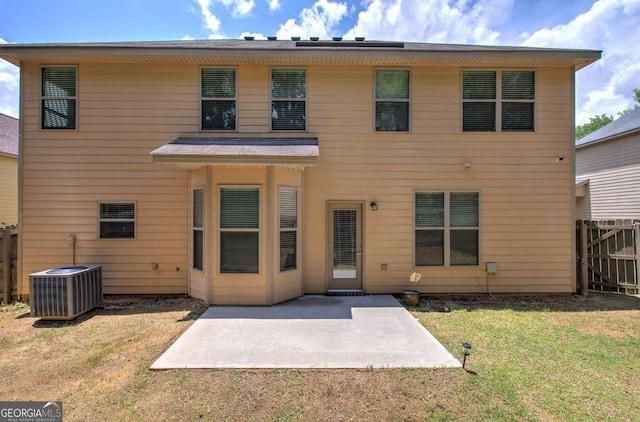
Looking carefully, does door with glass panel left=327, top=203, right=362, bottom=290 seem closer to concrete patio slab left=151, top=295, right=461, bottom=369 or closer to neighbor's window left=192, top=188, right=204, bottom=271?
concrete patio slab left=151, top=295, right=461, bottom=369

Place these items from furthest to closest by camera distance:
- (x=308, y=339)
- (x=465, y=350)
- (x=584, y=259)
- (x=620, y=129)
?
(x=620, y=129)
(x=584, y=259)
(x=308, y=339)
(x=465, y=350)

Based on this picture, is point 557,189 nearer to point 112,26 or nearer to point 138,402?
point 138,402

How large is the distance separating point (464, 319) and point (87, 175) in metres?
7.99

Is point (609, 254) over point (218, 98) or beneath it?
beneath

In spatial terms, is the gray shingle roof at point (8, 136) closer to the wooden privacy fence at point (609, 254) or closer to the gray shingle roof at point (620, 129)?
the wooden privacy fence at point (609, 254)

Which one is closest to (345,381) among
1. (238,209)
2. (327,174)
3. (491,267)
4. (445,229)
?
(238,209)

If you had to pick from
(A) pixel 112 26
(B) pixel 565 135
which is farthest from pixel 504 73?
(A) pixel 112 26

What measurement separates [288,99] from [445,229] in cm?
445

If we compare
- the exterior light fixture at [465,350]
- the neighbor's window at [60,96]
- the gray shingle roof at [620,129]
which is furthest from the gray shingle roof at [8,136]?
the gray shingle roof at [620,129]

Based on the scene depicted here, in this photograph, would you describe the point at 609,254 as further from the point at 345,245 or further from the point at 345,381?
the point at 345,381

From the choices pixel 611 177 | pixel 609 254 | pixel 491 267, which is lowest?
pixel 491 267

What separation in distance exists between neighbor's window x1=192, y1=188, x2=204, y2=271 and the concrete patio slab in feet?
3.39

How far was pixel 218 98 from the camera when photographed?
6.18m

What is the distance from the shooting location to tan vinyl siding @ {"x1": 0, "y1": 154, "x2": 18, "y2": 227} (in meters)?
10.4
